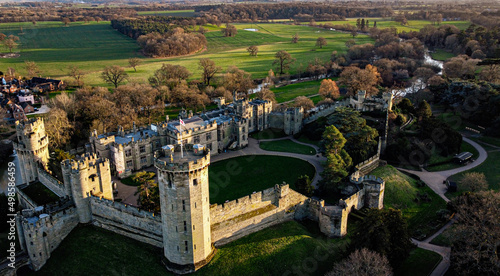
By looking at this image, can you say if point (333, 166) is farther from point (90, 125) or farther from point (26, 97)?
point (26, 97)

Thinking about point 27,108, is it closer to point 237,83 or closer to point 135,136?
point 135,136

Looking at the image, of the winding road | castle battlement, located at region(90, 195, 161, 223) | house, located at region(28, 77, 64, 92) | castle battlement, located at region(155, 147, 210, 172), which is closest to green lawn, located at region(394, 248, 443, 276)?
the winding road

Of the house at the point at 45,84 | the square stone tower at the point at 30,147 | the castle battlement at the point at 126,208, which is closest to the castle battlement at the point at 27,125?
the square stone tower at the point at 30,147

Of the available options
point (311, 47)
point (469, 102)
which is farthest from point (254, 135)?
point (311, 47)

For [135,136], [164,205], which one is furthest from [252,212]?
[135,136]

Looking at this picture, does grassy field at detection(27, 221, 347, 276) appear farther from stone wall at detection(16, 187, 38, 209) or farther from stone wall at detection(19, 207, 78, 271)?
stone wall at detection(16, 187, 38, 209)
